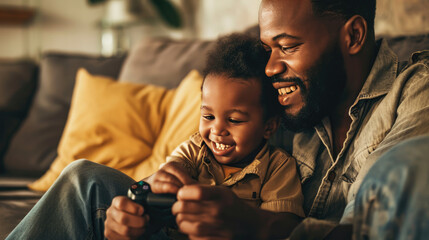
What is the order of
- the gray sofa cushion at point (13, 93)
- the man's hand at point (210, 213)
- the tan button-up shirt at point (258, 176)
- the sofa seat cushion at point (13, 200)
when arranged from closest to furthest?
the man's hand at point (210, 213) < the tan button-up shirt at point (258, 176) < the sofa seat cushion at point (13, 200) < the gray sofa cushion at point (13, 93)

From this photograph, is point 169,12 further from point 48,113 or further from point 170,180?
point 170,180

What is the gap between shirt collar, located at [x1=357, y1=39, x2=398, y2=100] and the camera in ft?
3.43

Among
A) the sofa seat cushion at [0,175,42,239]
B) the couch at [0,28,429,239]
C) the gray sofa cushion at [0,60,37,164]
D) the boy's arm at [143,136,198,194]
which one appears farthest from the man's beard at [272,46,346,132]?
the gray sofa cushion at [0,60,37,164]

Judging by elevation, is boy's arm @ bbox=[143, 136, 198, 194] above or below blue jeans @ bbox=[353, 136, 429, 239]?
below

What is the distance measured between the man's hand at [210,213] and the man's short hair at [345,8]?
0.56 metres

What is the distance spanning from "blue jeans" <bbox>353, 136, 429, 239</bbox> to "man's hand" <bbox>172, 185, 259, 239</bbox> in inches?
7.9

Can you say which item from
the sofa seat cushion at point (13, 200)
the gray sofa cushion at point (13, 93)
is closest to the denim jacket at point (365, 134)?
the sofa seat cushion at point (13, 200)

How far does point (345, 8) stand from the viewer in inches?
42.2

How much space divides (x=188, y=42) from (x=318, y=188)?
1137 mm

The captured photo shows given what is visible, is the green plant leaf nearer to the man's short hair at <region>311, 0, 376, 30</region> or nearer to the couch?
the couch

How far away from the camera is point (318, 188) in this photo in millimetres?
1072

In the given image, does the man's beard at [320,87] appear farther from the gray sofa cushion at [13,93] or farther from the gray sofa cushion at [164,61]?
the gray sofa cushion at [13,93]

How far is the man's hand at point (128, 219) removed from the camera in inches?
32.0

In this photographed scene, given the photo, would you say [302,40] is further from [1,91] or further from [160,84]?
[1,91]
